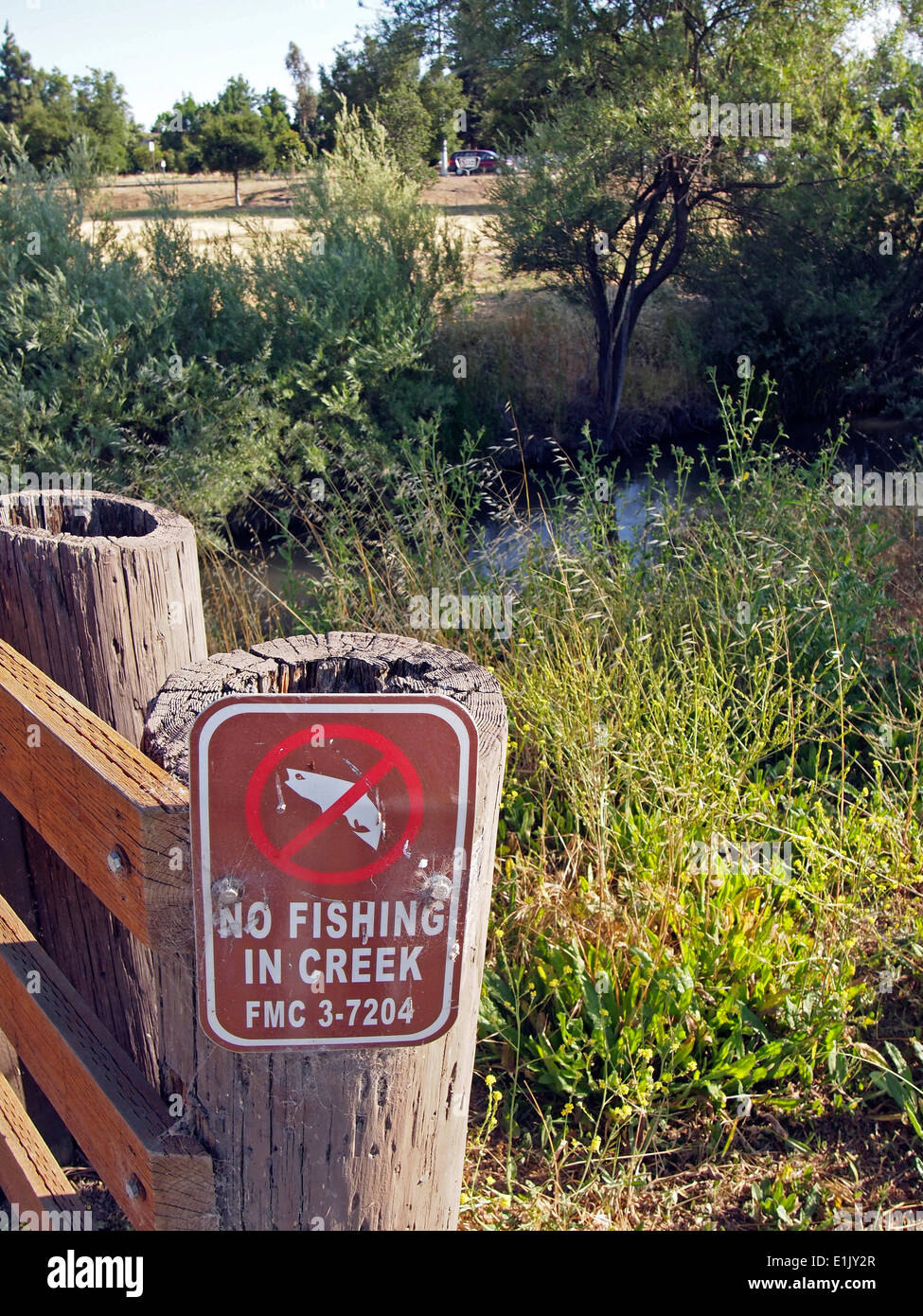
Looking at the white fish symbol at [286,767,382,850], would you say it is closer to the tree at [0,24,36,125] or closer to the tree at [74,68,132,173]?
the tree at [74,68,132,173]

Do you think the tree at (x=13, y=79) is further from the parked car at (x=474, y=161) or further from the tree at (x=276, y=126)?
the parked car at (x=474, y=161)

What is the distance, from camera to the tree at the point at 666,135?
1098 cm

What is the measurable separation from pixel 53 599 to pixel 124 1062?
1.01 metres

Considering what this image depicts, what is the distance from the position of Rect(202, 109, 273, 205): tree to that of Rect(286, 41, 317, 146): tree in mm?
1375

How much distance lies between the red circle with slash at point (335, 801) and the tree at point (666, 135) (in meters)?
11.3

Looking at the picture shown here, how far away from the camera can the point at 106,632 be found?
2033mm

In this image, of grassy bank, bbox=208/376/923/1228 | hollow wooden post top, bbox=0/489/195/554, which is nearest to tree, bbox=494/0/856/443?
grassy bank, bbox=208/376/923/1228

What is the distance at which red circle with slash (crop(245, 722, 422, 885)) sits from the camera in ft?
3.36
